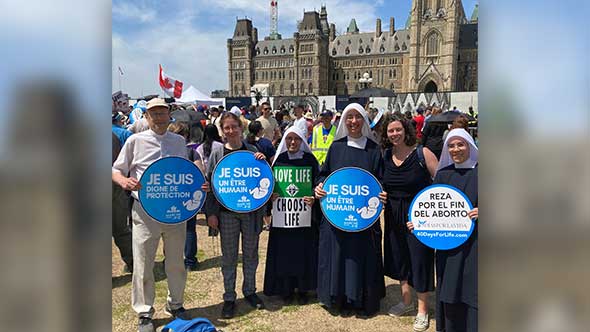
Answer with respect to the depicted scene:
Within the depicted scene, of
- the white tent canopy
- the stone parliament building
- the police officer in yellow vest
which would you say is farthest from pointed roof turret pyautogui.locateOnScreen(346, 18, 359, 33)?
the police officer in yellow vest

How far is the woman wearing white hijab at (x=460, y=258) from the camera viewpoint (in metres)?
3.66

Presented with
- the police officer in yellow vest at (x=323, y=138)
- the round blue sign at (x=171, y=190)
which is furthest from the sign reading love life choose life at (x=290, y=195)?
the police officer in yellow vest at (x=323, y=138)

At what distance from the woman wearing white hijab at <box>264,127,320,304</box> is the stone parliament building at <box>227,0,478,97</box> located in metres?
90.4

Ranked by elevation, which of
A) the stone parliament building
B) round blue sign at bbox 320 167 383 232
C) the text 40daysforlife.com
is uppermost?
the stone parliament building

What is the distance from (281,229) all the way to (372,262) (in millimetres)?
1106

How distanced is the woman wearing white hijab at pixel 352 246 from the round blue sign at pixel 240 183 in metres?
0.64

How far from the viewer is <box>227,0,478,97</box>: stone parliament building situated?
90500mm

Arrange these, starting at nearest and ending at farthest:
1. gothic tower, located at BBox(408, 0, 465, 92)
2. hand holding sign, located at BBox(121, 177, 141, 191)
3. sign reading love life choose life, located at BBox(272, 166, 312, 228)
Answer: hand holding sign, located at BBox(121, 177, 141, 191) → sign reading love life choose life, located at BBox(272, 166, 312, 228) → gothic tower, located at BBox(408, 0, 465, 92)

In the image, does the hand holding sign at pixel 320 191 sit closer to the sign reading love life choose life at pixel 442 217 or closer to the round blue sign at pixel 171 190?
the sign reading love life choose life at pixel 442 217

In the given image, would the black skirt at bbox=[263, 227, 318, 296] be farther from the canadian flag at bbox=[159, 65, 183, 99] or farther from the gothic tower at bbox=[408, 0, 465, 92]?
the gothic tower at bbox=[408, 0, 465, 92]

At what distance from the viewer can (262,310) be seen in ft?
16.5
